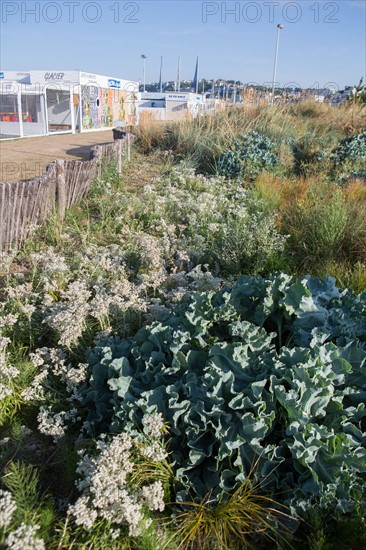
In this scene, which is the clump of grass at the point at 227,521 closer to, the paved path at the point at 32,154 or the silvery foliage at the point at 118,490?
the silvery foliage at the point at 118,490

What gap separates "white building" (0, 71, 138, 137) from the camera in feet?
56.5

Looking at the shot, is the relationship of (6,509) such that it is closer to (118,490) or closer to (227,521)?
(118,490)

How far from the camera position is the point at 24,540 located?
1.70 metres

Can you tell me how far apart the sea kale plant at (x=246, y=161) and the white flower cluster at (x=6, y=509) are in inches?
277

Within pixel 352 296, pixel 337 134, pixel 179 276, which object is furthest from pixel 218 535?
pixel 337 134

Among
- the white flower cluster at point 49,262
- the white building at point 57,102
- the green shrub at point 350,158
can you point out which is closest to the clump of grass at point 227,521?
the white flower cluster at point 49,262

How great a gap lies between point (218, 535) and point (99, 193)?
18.1 feet

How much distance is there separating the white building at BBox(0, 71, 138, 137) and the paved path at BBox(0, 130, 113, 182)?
1232 millimetres

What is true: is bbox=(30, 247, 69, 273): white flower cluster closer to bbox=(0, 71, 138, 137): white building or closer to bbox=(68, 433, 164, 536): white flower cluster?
bbox=(68, 433, 164, 536): white flower cluster

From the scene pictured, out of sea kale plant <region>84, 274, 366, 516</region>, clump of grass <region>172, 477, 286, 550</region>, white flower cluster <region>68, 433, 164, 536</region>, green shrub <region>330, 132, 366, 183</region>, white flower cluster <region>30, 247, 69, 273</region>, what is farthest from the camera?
green shrub <region>330, 132, 366, 183</region>

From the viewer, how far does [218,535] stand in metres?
1.98

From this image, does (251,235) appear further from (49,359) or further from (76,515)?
(76,515)

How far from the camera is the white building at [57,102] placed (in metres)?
17.2

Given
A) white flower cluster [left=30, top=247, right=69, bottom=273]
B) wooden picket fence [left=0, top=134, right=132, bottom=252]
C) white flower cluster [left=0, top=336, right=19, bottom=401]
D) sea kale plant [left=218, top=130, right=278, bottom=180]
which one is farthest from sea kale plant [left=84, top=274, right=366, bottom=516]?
sea kale plant [left=218, top=130, right=278, bottom=180]
